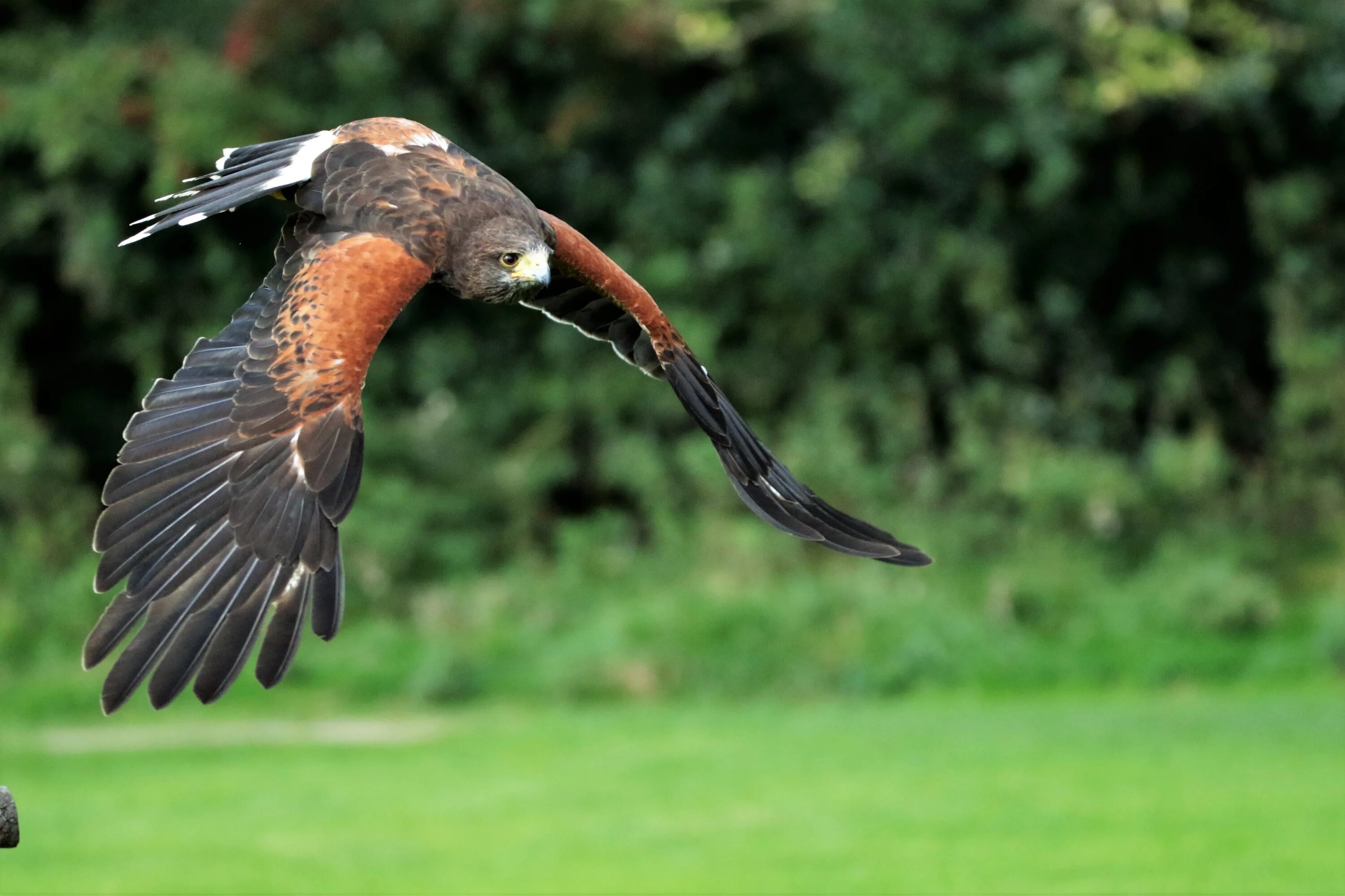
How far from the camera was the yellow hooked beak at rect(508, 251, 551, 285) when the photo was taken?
477cm

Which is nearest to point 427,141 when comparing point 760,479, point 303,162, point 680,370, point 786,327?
point 303,162

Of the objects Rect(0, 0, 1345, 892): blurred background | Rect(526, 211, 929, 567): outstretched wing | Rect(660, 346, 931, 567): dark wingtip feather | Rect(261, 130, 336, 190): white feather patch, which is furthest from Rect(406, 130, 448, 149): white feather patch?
Rect(0, 0, 1345, 892): blurred background

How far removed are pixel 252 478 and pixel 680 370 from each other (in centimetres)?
132

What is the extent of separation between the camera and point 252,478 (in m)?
4.53

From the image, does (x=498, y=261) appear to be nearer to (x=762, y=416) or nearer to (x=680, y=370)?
(x=680, y=370)

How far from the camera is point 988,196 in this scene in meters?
14.1

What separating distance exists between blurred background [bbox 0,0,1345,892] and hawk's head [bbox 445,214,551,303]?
469 cm

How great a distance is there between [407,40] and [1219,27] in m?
5.99

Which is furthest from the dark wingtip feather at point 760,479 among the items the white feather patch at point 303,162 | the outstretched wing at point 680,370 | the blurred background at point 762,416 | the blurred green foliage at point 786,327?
the blurred green foliage at point 786,327

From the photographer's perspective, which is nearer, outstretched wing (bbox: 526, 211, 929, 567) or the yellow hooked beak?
the yellow hooked beak

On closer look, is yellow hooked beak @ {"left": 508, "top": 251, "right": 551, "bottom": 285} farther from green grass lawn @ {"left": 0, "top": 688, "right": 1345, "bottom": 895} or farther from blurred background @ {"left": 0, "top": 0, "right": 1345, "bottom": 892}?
blurred background @ {"left": 0, "top": 0, "right": 1345, "bottom": 892}

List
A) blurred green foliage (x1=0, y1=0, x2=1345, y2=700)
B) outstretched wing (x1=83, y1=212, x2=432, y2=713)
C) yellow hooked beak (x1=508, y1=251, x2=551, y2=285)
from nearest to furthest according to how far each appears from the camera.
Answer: outstretched wing (x1=83, y1=212, x2=432, y2=713) → yellow hooked beak (x1=508, y1=251, x2=551, y2=285) → blurred green foliage (x1=0, y1=0, x2=1345, y2=700)

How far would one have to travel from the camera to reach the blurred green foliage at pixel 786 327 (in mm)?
12414

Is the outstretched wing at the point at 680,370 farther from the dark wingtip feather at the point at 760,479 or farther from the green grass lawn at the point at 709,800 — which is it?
the green grass lawn at the point at 709,800
